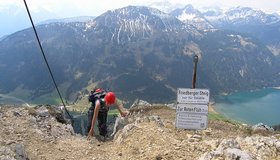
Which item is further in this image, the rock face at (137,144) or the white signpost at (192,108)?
the white signpost at (192,108)

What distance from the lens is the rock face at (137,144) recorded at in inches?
540

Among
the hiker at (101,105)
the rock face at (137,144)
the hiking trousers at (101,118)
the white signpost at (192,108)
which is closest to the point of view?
the rock face at (137,144)

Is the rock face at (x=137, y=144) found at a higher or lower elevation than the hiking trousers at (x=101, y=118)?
higher

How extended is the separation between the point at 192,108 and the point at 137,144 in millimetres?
3431

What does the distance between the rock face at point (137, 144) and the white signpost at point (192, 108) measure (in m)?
0.52

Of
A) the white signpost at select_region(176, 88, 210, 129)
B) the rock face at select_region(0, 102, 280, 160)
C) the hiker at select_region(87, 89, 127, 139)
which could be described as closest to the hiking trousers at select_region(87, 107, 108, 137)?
the hiker at select_region(87, 89, 127, 139)

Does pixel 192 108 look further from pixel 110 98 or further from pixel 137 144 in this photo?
pixel 110 98

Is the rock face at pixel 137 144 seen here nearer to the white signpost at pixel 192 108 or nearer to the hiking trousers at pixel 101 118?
the white signpost at pixel 192 108

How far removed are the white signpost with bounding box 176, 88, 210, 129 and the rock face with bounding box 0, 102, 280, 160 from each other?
520 mm

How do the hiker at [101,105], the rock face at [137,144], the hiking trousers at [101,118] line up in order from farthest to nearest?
the hiking trousers at [101,118], the hiker at [101,105], the rock face at [137,144]

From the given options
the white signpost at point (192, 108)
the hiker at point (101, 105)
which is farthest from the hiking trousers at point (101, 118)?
the white signpost at point (192, 108)

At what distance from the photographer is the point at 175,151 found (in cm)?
1424

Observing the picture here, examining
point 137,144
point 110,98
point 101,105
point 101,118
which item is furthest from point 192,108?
point 101,118

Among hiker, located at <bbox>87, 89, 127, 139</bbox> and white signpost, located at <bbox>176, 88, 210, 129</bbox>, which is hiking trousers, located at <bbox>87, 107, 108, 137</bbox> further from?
white signpost, located at <bbox>176, 88, 210, 129</bbox>
